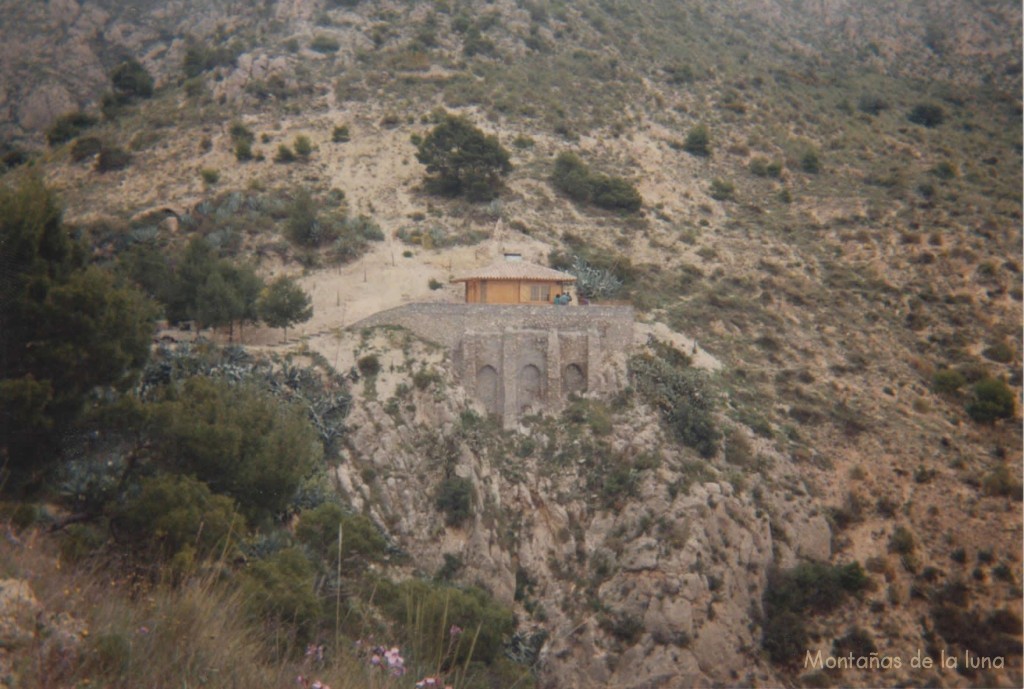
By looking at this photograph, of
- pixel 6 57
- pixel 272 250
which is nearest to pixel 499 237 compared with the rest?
pixel 272 250

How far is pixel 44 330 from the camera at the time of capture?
682 inches

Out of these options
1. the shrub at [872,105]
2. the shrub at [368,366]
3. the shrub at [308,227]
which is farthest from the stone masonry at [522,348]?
the shrub at [872,105]

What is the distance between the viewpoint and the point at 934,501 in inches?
1401

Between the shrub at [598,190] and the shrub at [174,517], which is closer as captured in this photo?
the shrub at [174,517]

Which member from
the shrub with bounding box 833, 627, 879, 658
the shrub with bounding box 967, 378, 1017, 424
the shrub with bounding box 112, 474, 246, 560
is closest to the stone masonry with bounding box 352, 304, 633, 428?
the shrub with bounding box 833, 627, 879, 658

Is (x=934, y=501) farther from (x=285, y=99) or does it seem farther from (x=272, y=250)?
(x=285, y=99)

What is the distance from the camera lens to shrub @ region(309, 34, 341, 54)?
221ft

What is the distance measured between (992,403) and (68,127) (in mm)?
61838

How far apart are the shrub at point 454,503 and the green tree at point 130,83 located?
47300 millimetres

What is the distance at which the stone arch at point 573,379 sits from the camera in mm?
37750

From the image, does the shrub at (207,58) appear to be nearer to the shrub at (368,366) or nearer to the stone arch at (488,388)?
the shrub at (368,366)

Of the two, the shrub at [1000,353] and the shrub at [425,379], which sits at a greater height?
the shrub at [425,379]

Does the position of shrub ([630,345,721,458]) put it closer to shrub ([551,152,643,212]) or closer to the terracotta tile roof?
the terracotta tile roof

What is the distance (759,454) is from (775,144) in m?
36.5
